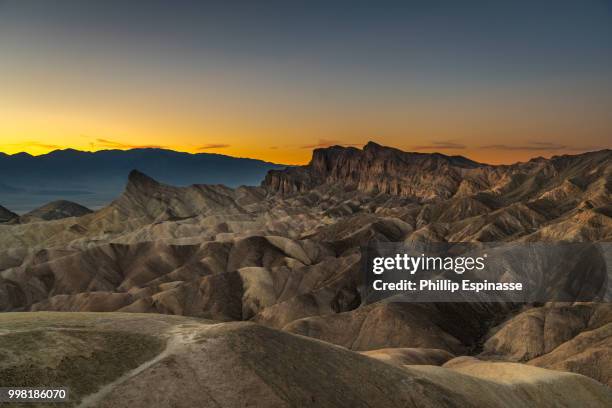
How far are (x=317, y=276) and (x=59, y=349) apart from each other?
381ft

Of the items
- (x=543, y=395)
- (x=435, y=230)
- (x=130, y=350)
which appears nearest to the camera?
(x=130, y=350)

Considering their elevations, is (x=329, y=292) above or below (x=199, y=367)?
below

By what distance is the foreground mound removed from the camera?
77.2 feet

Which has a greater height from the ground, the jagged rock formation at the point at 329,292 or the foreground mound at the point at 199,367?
the foreground mound at the point at 199,367

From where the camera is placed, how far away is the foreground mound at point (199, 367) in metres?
23.5

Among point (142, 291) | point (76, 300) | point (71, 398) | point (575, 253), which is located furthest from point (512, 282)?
point (71, 398)

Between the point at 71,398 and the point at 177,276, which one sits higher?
the point at 71,398

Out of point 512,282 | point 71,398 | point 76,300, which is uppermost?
point 71,398

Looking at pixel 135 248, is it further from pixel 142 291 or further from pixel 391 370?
pixel 391 370

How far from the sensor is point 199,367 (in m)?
25.6

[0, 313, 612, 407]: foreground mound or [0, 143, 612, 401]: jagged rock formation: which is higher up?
[0, 313, 612, 407]: foreground mound

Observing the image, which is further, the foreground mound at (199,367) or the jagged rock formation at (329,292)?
the jagged rock formation at (329,292)

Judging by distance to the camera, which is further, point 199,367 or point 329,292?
point 329,292

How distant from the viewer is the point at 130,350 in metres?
27.0
